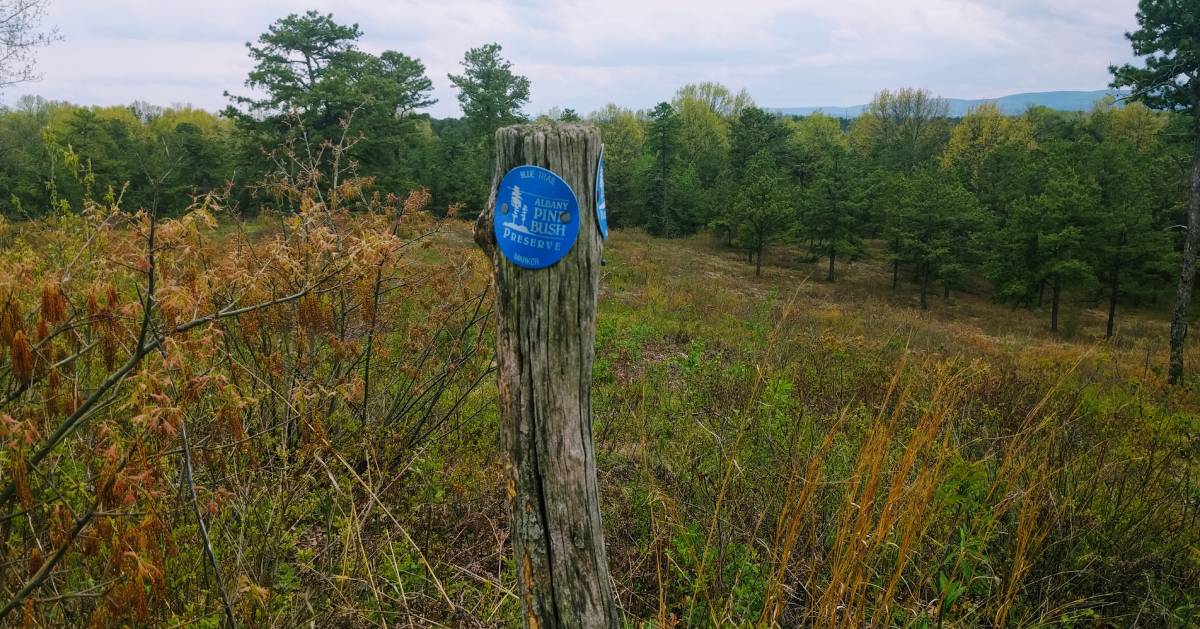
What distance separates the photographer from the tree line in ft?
70.9

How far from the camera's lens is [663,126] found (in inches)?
1368

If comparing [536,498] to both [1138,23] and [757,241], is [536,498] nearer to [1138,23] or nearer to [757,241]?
[1138,23]

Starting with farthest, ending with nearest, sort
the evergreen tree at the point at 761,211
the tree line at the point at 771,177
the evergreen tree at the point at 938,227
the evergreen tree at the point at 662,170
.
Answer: the evergreen tree at the point at 662,170, the evergreen tree at the point at 761,211, the evergreen tree at the point at 938,227, the tree line at the point at 771,177

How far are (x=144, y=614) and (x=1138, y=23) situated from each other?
Result: 61.9 ft

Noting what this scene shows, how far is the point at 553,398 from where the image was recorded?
154 centimetres

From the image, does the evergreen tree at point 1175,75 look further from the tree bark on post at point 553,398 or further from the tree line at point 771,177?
the tree bark on post at point 553,398

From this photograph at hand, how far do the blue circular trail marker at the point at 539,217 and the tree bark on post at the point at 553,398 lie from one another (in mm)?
25

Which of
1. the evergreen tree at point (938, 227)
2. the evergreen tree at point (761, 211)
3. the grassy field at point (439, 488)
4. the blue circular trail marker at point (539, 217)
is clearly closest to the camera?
the blue circular trail marker at point (539, 217)

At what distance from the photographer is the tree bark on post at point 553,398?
150 cm

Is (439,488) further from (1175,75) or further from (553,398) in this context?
(1175,75)

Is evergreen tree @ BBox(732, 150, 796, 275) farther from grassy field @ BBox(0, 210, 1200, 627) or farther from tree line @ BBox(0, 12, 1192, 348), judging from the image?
grassy field @ BBox(0, 210, 1200, 627)

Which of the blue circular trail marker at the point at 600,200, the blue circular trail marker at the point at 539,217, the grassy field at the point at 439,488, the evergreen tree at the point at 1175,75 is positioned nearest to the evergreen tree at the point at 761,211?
the evergreen tree at the point at 1175,75

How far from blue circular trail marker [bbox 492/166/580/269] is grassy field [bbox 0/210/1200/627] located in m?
0.80

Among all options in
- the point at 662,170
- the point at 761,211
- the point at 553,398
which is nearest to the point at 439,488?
the point at 553,398
